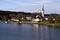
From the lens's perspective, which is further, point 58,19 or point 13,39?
point 58,19

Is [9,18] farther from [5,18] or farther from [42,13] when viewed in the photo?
[42,13]

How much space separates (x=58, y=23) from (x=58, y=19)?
2.43ft

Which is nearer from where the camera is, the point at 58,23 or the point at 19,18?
the point at 58,23

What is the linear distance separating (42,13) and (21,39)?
139ft

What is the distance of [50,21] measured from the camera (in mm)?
41625

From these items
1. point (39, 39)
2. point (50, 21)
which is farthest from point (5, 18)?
point (39, 39)

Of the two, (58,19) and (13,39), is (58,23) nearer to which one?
(58,19)

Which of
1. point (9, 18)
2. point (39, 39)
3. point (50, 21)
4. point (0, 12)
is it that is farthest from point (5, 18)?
point (39, 39)

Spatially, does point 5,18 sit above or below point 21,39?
below

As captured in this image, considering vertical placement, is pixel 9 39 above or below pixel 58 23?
above

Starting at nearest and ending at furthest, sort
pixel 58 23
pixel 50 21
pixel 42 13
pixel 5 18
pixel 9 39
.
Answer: pixel 9 39 → pixel 58 23 → pixel 50 21 → pixel 42 13 → pixel 5 18

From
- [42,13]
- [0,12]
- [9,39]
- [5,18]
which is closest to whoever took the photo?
[9,39]

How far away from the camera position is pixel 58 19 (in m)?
38.7

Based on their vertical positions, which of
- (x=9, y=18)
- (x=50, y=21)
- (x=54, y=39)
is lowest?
(x=9, y=18)
